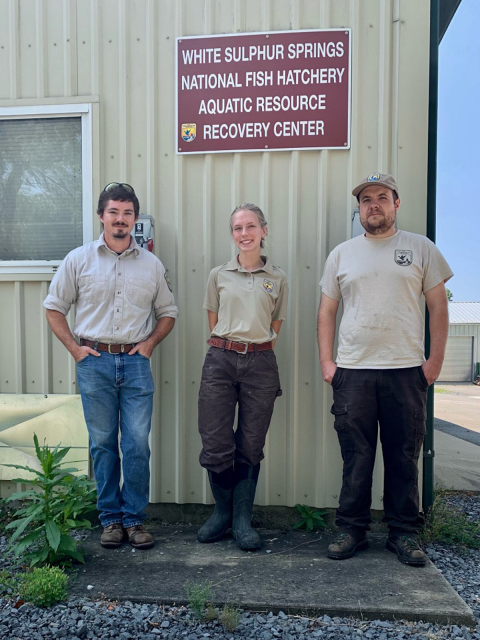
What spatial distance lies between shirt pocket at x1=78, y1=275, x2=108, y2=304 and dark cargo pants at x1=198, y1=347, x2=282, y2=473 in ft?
2.46

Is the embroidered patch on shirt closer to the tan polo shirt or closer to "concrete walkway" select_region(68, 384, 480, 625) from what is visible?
the tan polo shirt

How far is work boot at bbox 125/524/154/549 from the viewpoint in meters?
3.44

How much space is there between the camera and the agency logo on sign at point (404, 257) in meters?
3.30

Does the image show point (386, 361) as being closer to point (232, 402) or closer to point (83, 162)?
point (232, 402)

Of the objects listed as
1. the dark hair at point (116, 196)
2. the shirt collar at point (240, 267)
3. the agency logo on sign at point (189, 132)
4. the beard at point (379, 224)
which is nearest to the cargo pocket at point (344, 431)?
the shirt collar at point (240, 267)

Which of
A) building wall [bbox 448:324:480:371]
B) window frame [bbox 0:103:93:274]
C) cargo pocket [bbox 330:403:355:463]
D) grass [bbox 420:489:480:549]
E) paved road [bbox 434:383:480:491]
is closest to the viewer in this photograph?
cargo pocket [bbox 330:403:355:463]

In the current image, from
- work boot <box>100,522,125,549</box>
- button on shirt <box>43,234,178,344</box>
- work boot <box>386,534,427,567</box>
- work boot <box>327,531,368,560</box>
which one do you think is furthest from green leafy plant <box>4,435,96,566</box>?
work boot <box>386,534,427,567</box>

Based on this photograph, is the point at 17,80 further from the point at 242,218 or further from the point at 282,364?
the point at 282,364

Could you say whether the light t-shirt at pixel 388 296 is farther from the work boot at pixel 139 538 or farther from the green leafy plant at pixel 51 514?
the green leafy plant at pixel 51 514

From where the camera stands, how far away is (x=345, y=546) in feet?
10.9

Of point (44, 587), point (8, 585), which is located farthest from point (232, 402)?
point (8, 585)

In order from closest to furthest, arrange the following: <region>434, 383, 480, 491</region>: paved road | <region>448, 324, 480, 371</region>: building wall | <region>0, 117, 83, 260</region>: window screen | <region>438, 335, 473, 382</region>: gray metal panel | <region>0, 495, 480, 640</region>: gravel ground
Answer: <region>0, 495, 480, 640</region>: gravel ground → <region>0, 117, 83, 260</region>: window screen → <region>434, 383, 480, 491</region>: paved road → <region>438, 335, 473, 382</region>: gray metal panel → <region>448, 324, 480, 371</region>: building wall

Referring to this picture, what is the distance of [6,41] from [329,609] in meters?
4.24

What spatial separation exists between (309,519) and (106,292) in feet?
6.56
